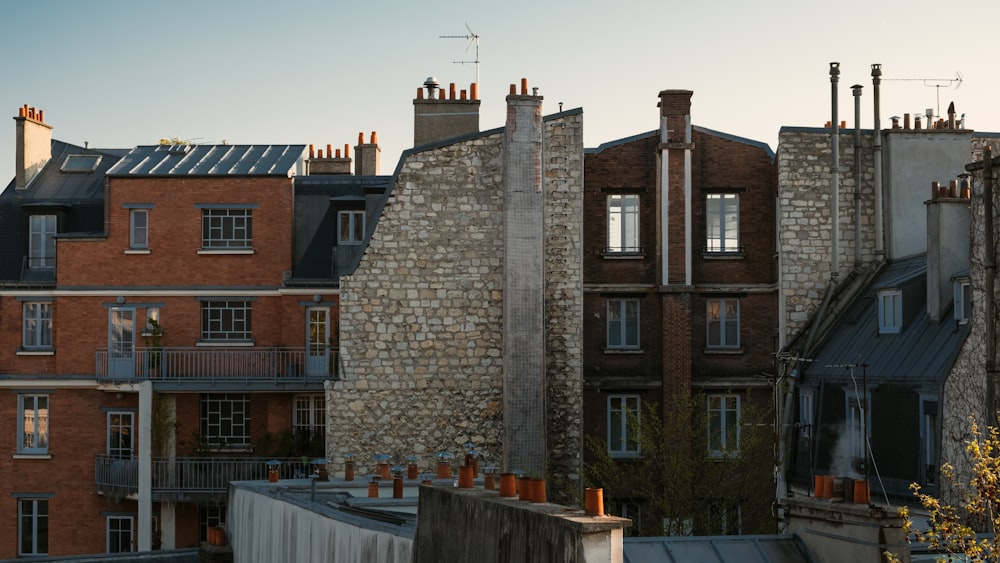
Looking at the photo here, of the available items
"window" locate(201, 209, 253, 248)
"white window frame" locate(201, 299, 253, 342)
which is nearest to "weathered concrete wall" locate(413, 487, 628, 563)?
"white window frame" locate(201, 299, 253, 342)

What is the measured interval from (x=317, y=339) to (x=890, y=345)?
46.6 feet

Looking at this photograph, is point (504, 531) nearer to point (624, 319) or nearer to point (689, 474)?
point (689, 474)

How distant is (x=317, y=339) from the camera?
33594mm

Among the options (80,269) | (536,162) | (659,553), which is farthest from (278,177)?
(659,553)

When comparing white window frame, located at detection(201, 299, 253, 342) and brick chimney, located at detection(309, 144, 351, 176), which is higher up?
brick chimney, located at detection(309, 144, 351, 176)

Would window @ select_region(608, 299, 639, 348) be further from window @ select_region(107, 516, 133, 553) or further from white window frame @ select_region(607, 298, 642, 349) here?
window @ select_region(107, 516, 133, 553)

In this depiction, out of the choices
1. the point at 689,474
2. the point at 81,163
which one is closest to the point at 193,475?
the point at 81,163

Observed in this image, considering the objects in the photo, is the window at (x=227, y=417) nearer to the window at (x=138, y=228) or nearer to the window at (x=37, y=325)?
the window at (x=138, y=228)

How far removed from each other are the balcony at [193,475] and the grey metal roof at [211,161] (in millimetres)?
7092

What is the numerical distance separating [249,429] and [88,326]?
4.75 m

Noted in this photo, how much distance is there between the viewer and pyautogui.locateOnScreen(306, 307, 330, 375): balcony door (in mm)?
33094

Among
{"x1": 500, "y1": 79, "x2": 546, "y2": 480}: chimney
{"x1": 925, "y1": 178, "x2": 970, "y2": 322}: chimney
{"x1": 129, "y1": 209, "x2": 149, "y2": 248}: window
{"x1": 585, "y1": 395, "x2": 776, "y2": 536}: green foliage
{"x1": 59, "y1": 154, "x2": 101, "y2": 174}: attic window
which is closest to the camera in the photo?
{"x1": 925, "y1": 178, "x2": 970, "y2": 322}: chimney

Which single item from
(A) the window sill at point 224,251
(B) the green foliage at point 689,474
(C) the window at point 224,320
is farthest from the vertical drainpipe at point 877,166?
(C) the window at point 224,320

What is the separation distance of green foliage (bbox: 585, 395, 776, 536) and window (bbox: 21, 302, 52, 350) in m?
14.0
